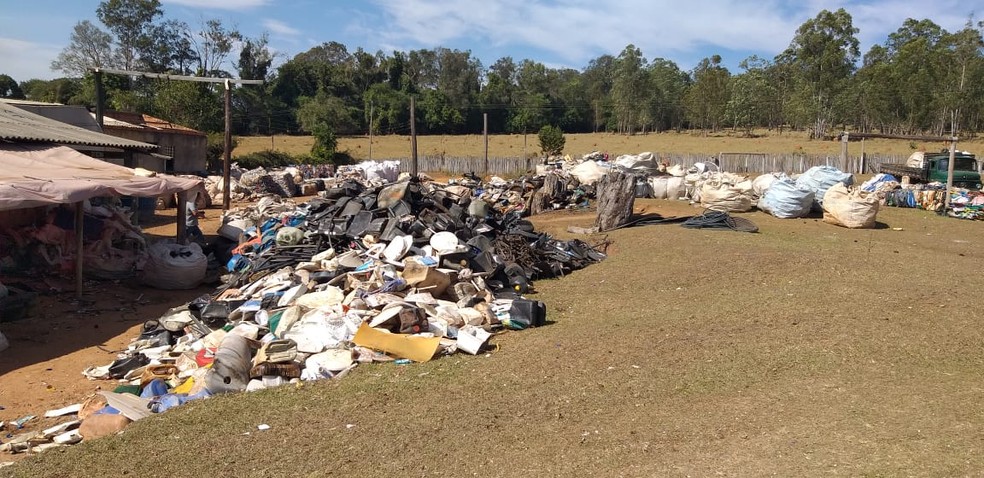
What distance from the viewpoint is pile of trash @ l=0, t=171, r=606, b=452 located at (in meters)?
5.98

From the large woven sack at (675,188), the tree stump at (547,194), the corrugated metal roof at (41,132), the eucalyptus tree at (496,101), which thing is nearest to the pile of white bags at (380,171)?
the tree stump at (547,194)

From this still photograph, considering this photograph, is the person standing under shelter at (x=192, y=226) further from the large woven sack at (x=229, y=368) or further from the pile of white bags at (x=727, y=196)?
the pile of white bags at (x=727, y=196)

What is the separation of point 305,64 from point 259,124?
424 inches

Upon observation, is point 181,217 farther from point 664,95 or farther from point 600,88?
point 600,88

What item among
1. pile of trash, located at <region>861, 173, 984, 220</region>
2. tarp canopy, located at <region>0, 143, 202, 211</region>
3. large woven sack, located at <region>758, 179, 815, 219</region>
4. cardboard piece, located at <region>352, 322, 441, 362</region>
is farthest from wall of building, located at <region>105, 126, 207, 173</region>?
pile of trash, located at <region>861, 173, 984, 220</region>

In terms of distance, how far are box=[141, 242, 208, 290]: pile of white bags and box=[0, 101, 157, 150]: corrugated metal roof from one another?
10.5ft

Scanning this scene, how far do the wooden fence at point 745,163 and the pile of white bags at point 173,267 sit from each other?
2053 centimetres

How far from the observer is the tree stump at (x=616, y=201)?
555 inches

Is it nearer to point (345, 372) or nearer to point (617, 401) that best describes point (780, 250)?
point (617, 401)

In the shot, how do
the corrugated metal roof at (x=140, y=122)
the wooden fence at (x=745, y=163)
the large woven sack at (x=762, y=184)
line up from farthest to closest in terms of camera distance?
the wooden fence at (x=745, y=163) < the corrugated metal roof at (x=140, y=122) < the large woven sack at (x=762, y=184)

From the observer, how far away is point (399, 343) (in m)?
6.34

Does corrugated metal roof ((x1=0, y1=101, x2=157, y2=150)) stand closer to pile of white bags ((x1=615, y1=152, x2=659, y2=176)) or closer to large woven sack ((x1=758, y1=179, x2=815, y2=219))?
pile of white bags ((x1=615, y1=152, x2=659, y2=176))

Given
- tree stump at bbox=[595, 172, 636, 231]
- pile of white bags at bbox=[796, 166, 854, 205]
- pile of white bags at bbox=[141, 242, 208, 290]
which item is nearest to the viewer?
pile of white bags at bbox=[141, 242, 208, 290]

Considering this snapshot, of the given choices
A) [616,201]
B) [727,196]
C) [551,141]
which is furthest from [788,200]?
[551,141]
